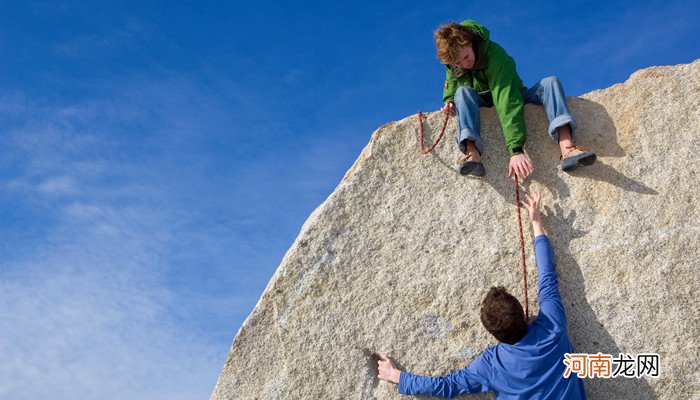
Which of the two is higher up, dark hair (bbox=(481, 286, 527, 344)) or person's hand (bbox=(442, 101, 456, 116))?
person's hand (bbox=(442, 101, 456, 116))

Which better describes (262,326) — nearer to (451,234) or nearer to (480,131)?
(451,234)

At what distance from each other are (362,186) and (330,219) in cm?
33

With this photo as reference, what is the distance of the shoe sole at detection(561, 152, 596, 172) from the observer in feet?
15.0

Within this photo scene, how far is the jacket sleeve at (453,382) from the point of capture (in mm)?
4281

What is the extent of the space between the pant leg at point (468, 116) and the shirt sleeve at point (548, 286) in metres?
0.83

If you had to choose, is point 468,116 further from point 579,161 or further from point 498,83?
point 579,161

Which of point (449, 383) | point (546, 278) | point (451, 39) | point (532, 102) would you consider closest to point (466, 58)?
point (451, 39)

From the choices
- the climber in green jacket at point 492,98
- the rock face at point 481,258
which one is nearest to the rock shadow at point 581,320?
the rock face at point 481,258

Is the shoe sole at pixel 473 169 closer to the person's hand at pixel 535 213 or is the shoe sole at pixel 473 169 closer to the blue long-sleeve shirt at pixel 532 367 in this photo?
the person's hand at pixel 535 213

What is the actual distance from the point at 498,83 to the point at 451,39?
1.46ft

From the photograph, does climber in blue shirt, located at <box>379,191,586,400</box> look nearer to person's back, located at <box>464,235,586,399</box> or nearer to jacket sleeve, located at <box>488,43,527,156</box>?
person's back, located at <box>464,235,586,399</box>

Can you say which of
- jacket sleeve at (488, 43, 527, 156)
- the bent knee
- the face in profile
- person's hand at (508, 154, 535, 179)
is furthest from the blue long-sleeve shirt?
the face in profile

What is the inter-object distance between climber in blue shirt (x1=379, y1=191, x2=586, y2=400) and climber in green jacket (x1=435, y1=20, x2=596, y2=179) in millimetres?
651

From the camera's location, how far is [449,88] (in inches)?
205
